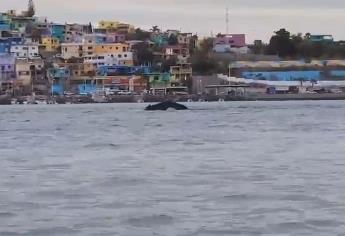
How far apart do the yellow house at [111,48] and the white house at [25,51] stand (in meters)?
4.22

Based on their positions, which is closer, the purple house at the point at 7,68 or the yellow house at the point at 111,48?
the purple house at the point at 7,68

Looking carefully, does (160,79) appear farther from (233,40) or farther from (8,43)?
(233,40)

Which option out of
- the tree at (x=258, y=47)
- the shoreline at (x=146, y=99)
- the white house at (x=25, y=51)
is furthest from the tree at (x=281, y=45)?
the white house at (x=25, y=51)

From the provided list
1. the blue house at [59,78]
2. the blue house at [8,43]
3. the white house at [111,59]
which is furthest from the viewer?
the blue house at [8,43]

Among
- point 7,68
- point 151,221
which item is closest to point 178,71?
point 7,68

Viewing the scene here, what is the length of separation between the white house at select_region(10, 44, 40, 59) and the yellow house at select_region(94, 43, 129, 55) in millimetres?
4215

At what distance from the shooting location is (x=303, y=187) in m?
10.9

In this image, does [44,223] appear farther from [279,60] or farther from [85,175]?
[279,60]

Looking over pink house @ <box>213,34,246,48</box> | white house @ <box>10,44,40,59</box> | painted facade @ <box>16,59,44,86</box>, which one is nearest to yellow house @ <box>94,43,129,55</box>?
white house @ <box>10,44,40,59</box>

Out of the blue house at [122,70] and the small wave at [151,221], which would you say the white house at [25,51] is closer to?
the blue house at [122,70]

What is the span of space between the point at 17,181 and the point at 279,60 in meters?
74.7

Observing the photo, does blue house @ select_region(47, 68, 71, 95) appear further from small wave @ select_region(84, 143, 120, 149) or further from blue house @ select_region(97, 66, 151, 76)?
small wave @ select_region(84, 143, 120, 149)

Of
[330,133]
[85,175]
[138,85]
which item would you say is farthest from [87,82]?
[85,175]

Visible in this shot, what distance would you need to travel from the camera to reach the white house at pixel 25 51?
79.6 meters
